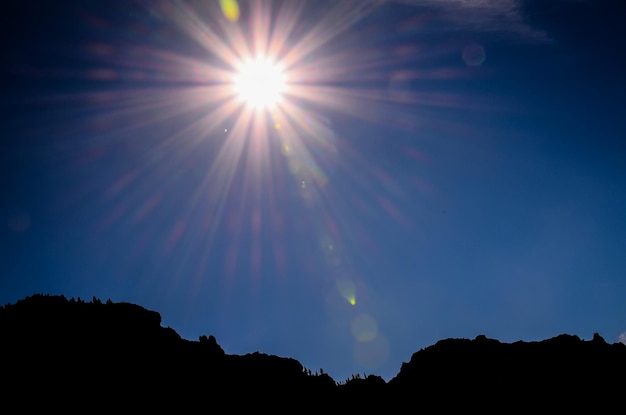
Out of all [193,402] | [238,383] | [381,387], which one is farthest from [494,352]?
[193,402]

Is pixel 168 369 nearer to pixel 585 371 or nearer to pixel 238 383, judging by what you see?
pixel 238 383

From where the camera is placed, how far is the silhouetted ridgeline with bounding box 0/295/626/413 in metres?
46.8

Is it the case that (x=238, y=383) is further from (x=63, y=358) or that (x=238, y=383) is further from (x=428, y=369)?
(x=428, y=369)

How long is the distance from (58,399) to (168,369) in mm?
16683

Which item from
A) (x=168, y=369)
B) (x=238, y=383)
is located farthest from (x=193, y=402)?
(x=238, y=383)

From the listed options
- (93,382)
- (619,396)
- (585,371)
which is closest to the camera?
(93,382)

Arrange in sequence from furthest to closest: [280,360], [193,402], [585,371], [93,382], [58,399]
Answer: [280,360] → [585,371] → [193,402] → [93,382] → [58,399]

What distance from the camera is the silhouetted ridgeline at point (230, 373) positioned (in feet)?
153

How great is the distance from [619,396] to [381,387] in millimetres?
44053

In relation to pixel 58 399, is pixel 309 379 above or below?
above

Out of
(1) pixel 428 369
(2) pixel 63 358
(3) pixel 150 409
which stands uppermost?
(1) pixel 428 369

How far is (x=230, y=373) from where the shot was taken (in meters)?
67.9

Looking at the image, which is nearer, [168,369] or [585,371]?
[168,369]

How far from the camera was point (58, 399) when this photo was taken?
43844 mm
